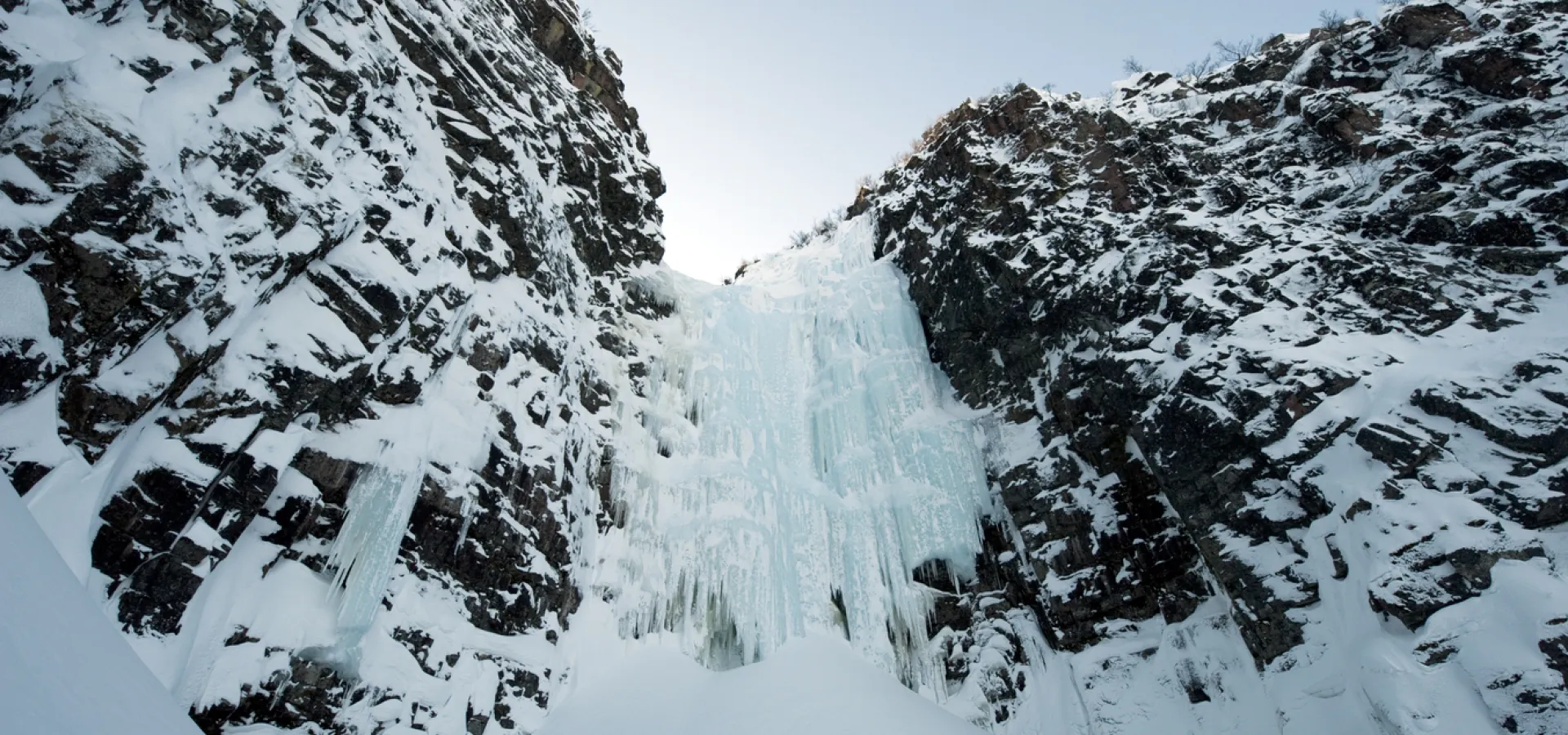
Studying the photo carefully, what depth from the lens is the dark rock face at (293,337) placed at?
6.77 metres

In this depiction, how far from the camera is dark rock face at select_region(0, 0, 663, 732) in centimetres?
677

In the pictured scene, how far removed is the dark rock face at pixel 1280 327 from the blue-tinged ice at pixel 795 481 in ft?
3.92

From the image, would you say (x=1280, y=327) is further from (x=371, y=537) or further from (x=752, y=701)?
(x=371, y=537)

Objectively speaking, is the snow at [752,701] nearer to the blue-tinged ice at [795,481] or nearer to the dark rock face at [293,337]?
the blue-tinged ice at [795,481]

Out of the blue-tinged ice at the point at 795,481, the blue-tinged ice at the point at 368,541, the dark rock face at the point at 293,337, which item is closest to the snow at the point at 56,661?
the dark rock face at the point at 293,337

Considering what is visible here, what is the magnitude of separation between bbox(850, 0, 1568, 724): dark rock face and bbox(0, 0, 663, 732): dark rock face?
28.0ft

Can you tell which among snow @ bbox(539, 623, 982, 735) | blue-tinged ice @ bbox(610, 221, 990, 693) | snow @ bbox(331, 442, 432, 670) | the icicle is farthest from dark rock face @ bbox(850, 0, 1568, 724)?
snow @ bbox(331, 442, 432, 670)

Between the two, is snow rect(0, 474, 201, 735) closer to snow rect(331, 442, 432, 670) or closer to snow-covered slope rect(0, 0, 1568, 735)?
snow-covered slope rect(0, 0, 1568, 735)

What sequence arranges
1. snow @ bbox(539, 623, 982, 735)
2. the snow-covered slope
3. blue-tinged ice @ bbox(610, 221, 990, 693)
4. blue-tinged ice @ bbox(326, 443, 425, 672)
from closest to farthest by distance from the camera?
the snow-covered slope < blue-tinged ice @ bbox(326, 443, 425, 672) < snow @ bbox(539, 623, 982, 735) < blue-tinged ice @ bbox(610, 221, 990, 693)

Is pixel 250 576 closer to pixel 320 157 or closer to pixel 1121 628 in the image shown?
pixel 320 157

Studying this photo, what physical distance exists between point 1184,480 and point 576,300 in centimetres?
1110

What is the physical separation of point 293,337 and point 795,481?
9.19 meters

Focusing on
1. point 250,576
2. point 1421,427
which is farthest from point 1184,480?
point 250,576

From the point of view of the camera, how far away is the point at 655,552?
1287 cm
